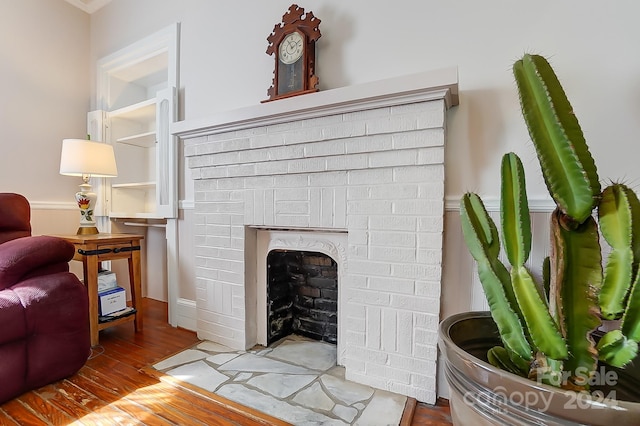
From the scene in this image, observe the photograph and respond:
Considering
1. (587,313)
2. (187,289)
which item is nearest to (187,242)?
(187,289)

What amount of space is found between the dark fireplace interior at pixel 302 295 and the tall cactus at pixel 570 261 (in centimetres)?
104

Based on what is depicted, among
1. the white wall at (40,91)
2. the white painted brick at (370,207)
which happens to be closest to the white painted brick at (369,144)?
the white painted brick at (370,207)

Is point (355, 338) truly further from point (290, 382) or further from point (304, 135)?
point (304, 135)

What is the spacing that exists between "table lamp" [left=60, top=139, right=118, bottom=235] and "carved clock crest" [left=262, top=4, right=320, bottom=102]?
1383 mm

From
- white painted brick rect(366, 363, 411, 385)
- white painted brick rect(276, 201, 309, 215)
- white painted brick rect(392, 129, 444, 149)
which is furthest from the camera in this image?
white painted brick rect(276, 201, 309, 215)

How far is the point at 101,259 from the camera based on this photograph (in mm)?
1799

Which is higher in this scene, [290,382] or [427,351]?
[427,351]

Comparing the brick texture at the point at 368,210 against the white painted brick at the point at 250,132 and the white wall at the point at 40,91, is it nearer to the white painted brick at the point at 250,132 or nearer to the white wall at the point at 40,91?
the white painted brick at the point at 250,132

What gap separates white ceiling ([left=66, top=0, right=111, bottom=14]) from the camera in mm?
2572

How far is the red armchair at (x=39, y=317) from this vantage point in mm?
1240

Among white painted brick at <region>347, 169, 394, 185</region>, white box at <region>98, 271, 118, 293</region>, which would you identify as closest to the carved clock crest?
white painted brick at <region>347, 169, 394, 185</region>

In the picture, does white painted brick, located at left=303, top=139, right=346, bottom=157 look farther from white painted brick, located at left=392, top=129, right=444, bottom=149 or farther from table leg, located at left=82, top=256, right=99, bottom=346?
table leg, located at left=82, top=256, right=99, bottom=346

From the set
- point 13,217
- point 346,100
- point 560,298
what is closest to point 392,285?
point 560,298

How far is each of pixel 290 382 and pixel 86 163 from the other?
1945mm
